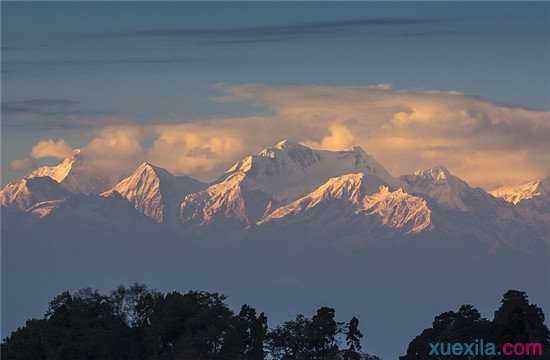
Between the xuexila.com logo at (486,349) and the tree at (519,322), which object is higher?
the tree at (519,322)

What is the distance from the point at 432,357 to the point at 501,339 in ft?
33.2

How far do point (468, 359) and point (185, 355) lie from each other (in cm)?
3138

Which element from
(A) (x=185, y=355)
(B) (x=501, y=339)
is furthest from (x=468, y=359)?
(A) (x=185, y=355)

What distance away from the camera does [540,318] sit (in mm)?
194250

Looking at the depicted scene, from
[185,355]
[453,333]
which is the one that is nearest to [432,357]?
[453,333]

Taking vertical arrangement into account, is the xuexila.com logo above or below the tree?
below

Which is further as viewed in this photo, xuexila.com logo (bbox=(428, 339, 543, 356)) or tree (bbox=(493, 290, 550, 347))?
tree (bbox=(493, 290, 550, 347))

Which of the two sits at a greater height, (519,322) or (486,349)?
(519,322)

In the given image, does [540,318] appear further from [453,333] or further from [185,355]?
[185,355]

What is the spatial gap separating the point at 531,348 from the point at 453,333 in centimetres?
1263

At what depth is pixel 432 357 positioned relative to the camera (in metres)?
200

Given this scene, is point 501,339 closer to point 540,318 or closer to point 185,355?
point 540,318

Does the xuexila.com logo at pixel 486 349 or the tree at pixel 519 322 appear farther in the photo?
the tree at pixel 519 322

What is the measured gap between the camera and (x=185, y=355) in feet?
653
